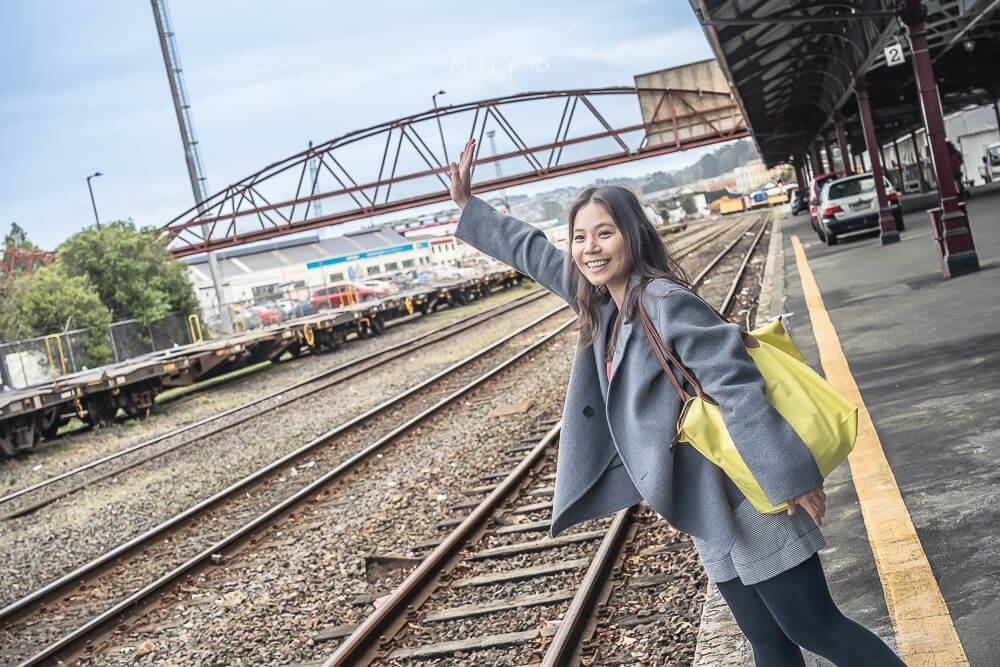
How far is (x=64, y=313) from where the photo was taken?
2778 cm

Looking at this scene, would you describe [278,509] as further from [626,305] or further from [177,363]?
[177,363]

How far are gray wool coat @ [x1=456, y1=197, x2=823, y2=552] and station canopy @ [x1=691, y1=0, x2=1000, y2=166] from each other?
10.4 m

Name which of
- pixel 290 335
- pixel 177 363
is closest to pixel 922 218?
pixel 290 335

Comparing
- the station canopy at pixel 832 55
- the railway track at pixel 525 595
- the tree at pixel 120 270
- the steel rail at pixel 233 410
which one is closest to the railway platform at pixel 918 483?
the railway track at pixel 525 595

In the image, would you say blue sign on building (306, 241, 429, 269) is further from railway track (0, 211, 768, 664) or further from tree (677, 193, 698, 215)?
tree (677, 193, 698, 215)

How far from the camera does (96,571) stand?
8.41m

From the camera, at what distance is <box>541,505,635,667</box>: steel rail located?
479 cm

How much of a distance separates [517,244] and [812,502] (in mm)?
1222

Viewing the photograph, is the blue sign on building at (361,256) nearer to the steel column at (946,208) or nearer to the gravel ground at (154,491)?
the gravel ground at (154,491)

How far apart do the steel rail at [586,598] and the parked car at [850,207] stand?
765 inches

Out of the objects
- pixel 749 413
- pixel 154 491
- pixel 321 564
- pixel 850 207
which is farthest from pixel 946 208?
pixel 749 413

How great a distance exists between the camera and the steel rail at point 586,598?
4.79m

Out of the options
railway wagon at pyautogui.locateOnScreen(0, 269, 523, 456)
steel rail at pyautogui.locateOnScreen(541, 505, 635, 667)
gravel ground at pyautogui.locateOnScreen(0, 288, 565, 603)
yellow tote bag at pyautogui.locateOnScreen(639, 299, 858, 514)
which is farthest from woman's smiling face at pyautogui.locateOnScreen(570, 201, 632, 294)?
railway wagon at pyautogui.locateOnScreen(0, 269, 523, 456)

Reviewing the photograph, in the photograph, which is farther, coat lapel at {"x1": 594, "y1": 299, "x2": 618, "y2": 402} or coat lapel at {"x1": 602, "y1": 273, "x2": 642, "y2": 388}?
coat lapel at {"x1": 594, "y1": 299, "x2": 618, "y2": 402}
